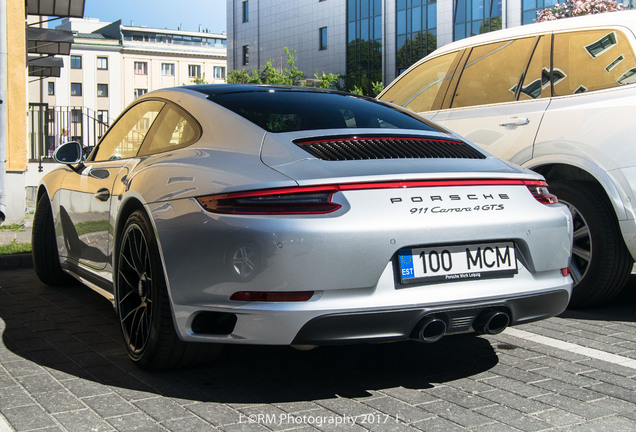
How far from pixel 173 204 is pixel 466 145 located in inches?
59.4

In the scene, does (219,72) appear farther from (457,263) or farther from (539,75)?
(457,263)

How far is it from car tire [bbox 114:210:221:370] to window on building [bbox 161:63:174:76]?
9564 centimetres

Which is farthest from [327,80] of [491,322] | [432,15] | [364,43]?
[491,322]

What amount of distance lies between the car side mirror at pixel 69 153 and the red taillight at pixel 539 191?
9.97 ft

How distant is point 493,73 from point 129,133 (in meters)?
2.81

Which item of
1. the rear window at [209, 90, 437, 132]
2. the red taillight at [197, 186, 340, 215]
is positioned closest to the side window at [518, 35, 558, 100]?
the rear window at [209, 90, 437, 132]

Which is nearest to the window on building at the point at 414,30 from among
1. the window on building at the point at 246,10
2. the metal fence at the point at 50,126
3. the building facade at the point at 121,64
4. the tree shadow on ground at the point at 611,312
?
the window on building at the point at 246,10

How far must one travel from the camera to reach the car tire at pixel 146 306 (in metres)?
3.39

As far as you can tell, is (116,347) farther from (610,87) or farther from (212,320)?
(610,87)

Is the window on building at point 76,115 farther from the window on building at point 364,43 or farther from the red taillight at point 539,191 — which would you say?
the window on building at point 364,43

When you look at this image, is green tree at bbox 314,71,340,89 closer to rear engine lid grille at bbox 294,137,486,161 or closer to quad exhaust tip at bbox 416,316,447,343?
rear engine lid grille at bbox 294,137,486,161

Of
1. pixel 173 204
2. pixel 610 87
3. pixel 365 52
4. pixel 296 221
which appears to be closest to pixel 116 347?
pixel 173 204

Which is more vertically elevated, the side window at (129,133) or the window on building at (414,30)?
the window on building at (414,30)

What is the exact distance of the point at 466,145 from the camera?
383cm
